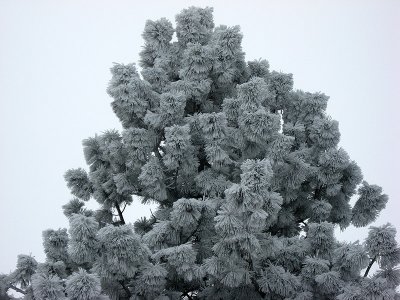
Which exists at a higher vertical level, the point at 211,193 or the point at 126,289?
the point at 211,193

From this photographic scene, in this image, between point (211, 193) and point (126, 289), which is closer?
point (126, 289)

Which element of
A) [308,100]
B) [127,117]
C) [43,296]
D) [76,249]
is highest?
[308,100]

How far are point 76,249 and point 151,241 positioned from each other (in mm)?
1609

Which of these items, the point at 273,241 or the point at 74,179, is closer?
the point at 273,241

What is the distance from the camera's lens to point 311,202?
13.1 m

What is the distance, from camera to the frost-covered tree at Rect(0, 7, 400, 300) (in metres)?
10.1

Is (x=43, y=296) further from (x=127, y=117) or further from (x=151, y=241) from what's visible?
(x=127, y=117)

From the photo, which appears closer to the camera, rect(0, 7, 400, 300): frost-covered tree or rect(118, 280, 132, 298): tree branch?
rect(0, 7, 400, 300): frost-covered tree

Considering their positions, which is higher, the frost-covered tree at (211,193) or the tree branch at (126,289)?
the frost-covered tree at (211,193)

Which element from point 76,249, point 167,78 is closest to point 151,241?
point 76,249

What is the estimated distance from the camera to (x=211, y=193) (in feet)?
39.0

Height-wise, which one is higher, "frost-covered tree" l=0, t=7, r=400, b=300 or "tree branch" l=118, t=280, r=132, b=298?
"frost-covered tree" l=0, t=7, r=400, b=300

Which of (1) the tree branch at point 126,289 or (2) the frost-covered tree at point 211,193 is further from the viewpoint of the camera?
(1) the tree branch at point 126,289

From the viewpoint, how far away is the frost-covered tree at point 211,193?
1012cm
